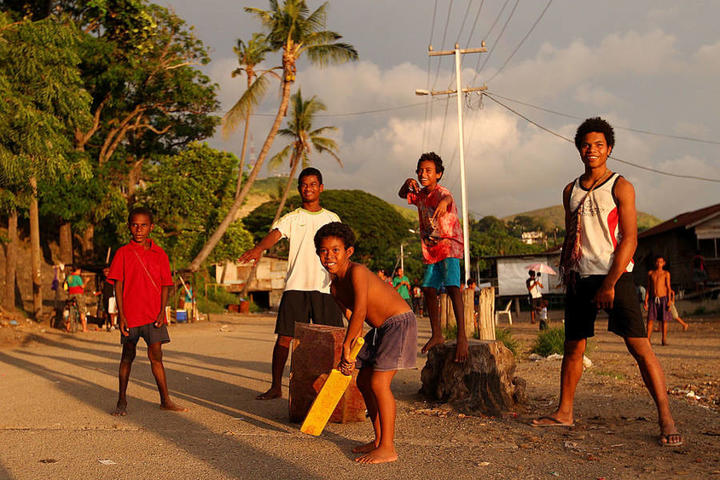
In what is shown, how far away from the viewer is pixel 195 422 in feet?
18.1

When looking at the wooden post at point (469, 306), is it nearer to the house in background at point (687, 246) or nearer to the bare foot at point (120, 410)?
the bare foot at point (120, 410)

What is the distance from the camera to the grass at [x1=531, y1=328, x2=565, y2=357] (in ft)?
34.7

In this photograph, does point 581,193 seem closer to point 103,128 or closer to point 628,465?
point 628,465

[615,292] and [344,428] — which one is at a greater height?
[615,292]

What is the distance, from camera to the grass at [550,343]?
1056 centimetres

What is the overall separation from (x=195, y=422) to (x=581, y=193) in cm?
354

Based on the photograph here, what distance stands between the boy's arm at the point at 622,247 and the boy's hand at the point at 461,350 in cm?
154

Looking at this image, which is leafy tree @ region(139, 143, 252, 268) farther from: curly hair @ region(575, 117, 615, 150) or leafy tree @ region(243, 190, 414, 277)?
curly hair @ region(575, 117, 615, 150)

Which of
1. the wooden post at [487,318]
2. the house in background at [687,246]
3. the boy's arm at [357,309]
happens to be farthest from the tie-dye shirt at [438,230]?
the house in background at [687,246]

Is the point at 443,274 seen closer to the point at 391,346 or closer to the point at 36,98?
the point at 391,346

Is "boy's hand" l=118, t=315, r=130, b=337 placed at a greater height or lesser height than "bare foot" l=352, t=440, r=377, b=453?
greater

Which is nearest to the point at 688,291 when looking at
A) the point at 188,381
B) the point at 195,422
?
the point at 188,381

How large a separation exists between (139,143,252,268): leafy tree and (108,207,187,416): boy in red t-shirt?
23.4 meters

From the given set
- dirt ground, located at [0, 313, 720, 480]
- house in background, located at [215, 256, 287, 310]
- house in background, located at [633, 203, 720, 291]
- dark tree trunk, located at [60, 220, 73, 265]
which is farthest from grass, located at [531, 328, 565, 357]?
house in background, located at [215, 256, 287, 310]
